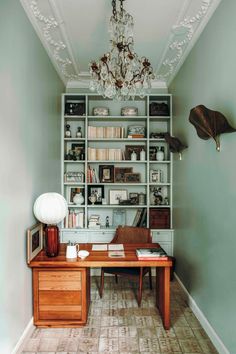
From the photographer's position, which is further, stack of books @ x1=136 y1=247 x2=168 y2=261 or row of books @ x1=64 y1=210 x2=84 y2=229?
row of books @ x1=64 y1=210 x2=84 y2=229

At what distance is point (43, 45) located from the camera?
3070 millimetres

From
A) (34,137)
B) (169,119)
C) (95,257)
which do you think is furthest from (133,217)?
(34,137)

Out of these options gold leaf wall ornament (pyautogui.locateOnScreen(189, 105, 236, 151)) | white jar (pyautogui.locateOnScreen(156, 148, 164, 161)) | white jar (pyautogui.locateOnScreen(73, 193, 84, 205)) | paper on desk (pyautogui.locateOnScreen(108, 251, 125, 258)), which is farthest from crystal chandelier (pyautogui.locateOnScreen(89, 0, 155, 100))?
white jar (pyautogui.locateOnScreen(73, 193, 84, 205))

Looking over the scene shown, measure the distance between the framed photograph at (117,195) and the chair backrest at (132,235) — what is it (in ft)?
2.58

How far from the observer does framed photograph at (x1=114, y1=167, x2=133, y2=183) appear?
170 inches

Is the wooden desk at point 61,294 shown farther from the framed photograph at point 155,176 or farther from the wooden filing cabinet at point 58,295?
the framed photograph at point 155,176

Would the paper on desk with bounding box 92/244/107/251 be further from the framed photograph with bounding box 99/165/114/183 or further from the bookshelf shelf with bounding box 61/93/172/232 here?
the framed photograph with bounding box 99/165/114/183

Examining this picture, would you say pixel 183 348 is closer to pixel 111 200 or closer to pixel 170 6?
pixel 111 200

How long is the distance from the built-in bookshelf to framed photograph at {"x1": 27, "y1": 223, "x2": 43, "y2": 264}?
3.99 feet

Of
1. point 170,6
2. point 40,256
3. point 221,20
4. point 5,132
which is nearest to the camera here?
point 5,132

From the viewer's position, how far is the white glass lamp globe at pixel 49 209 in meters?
2.61

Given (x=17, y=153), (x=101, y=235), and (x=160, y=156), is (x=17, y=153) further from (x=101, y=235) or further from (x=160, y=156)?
(x=160, y=156)

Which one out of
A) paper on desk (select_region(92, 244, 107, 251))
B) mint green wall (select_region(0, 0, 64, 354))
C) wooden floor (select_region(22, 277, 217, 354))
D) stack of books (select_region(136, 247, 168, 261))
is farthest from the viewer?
paper on desk (select_region(92, 244, 107, 251))

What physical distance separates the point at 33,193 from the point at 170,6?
2042 mm
